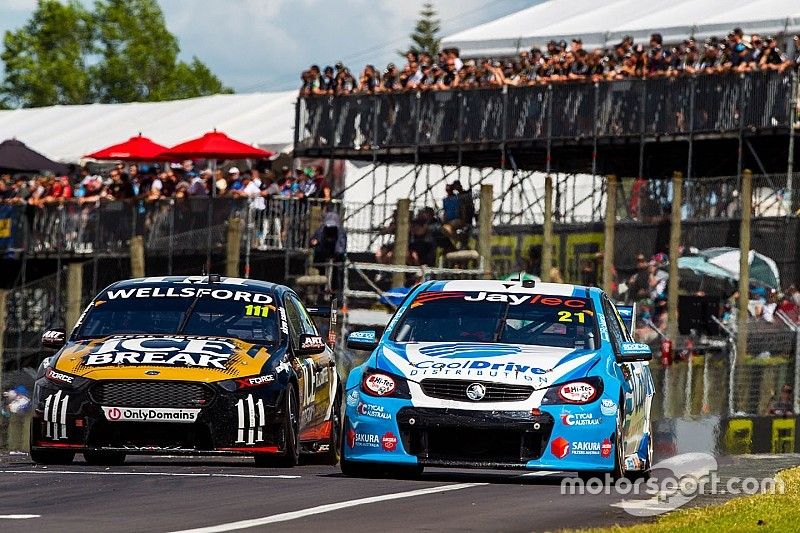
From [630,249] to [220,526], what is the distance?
19.6 metres

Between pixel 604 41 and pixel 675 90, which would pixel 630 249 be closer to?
pixel 675 90

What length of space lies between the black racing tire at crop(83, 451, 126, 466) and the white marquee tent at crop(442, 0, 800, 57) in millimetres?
22850

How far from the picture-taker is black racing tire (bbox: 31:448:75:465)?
15.5m

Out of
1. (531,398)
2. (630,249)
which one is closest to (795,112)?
(630,249)

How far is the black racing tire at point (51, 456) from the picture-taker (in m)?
15.5

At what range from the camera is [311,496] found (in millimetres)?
12352

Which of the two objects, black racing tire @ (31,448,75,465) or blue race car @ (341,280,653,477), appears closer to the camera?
blue race car @ (341,280,653,477)

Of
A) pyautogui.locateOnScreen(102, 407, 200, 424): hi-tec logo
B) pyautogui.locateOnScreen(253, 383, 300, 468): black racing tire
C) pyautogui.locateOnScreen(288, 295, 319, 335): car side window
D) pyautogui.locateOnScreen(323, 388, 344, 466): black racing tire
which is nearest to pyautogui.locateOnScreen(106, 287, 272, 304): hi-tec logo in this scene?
pyautogui.locateOnScreen(288, 295, 319, 335): car side window

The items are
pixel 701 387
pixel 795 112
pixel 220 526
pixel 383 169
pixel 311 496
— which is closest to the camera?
pixel 220 526

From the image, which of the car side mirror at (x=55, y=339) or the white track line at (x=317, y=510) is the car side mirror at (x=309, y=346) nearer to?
the car side mirror at (x=55, y=339)

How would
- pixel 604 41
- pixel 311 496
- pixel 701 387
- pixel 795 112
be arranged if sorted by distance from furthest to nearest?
pixel 604 41
pixel 795 112
pixel 701 387
pixel 311 496

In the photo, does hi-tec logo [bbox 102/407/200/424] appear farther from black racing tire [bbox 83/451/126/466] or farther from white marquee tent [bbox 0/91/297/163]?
white marquee tent [bbox 0/91/297/163]

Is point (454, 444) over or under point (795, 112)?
under

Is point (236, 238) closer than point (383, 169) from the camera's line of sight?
Yes
